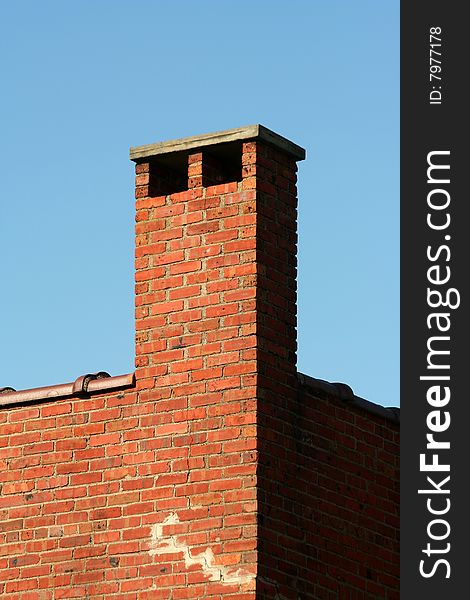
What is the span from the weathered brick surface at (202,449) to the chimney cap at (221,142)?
0.08m

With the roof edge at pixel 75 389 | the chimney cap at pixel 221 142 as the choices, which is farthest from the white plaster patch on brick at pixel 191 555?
the chimney cap at pixel 221 142

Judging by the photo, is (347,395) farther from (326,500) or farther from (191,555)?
(191,555)

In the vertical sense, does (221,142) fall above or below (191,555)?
above

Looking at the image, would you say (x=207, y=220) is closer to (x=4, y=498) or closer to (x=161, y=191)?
(x=161, y=191)

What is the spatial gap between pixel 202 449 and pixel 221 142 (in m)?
2.23

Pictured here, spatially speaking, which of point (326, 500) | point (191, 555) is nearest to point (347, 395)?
point (326, 500)

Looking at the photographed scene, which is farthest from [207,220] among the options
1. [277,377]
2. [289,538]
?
[289,538]

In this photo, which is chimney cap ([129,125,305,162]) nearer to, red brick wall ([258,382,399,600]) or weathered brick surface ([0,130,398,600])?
weathered brick surface ([0,130,398,600])

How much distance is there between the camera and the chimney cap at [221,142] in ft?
38.5

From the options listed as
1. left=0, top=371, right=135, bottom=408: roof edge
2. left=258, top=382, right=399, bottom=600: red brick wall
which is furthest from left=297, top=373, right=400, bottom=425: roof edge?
left=0, top=371, right=135, bottom=408: roof edge

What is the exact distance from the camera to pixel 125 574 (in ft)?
37.2

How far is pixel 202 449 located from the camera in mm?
11273

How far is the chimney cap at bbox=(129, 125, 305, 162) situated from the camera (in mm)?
11742

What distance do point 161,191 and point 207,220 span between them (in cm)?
69
